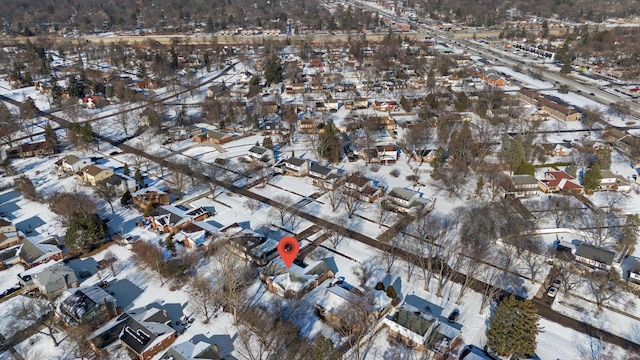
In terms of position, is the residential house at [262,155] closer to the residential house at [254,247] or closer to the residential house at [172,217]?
the residential house at [172,217]

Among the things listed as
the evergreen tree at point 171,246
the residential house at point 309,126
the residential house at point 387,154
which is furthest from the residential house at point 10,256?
the residential house at point 387,154

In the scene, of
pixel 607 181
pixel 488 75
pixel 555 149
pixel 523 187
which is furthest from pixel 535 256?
pixel 488 75

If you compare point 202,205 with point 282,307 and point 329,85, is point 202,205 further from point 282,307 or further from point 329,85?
point 329,85

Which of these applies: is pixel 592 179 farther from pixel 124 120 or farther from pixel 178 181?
pixel 124 120

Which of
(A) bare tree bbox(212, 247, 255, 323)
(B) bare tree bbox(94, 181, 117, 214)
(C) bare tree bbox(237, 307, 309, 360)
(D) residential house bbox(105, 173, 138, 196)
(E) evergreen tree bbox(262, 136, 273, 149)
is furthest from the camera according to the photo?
(E) evergreen tree bbox(262, 136, 273, 149)

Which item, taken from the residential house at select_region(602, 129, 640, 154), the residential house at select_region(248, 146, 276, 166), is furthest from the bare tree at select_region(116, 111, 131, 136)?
the residential house at select_region(602, 129, 640, 154)

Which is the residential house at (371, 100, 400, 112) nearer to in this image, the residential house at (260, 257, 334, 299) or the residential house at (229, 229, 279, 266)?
the residential house at (229, 229, 279, 266)

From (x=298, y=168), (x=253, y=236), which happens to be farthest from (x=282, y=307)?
(x=298, y=168)
